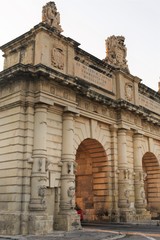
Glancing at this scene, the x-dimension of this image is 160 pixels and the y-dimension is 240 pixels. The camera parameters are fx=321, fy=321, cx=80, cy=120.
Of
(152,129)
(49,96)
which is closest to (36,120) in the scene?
(49,96)

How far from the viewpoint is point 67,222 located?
15.3 m

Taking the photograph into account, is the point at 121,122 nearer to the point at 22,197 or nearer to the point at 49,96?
the point at 49,96

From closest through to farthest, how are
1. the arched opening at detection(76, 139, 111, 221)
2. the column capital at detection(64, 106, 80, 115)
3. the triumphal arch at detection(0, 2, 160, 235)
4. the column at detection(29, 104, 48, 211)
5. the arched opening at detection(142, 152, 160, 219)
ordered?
the column at detection(29, 104, 48, 211) → the triumphal arch at detection(0, 2, 160, 235) → the column capital at detection(64, 106, 80, 115) → the arched opening at detection(76, 139, 111, 221) → the arched opening at detection(142, 152, 160, 219)

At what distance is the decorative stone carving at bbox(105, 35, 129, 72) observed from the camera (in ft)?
73.8

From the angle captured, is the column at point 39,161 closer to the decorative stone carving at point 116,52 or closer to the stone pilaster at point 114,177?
the stone pilaster at point 114,177

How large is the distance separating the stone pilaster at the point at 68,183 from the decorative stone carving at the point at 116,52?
273 inches

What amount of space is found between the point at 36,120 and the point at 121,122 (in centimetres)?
703

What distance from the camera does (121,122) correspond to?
68.3 feet

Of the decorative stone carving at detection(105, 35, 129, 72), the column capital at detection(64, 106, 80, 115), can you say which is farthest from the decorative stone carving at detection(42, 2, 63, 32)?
the decorative stone carving at detection(105, 35, 129, 72)

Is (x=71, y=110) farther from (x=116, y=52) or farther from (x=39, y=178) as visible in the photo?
(x=116, y=52)

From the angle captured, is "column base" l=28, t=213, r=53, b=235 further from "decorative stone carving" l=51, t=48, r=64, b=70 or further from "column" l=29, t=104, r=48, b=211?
"decorative stone carving" l=51, t=48, r=64, b=70

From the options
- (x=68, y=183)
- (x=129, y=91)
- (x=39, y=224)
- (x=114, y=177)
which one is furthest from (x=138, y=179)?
(x=39, y=224)

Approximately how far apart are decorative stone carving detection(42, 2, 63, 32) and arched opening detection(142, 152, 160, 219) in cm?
1253

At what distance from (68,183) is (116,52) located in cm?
1078
